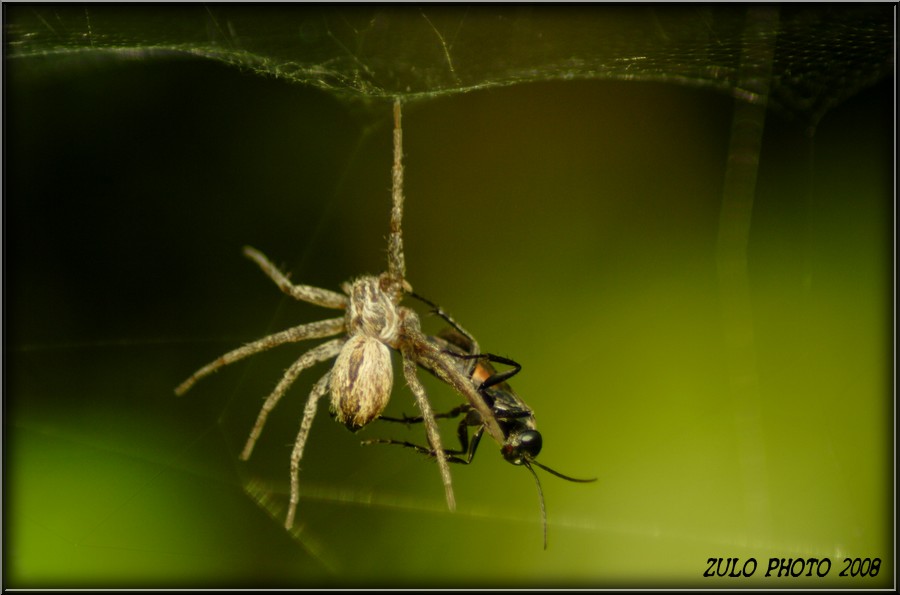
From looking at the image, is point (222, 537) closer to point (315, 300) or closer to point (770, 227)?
point (315, 300)

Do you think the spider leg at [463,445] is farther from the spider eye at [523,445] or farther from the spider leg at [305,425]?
the spider leg at [305,425]

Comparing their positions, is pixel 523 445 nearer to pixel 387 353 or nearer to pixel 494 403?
pixel 494 403

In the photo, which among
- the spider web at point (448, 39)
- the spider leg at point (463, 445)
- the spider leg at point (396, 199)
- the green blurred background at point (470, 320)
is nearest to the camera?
the spider leg at point (396, 199)

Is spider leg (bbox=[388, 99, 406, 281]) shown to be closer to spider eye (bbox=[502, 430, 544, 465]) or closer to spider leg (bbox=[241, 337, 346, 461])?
spider leg (bbox=[241, 337, 346, 461])

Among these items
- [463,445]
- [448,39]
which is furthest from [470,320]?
[448,39]

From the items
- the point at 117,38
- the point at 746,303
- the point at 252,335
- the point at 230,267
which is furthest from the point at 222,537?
the point at 746,303

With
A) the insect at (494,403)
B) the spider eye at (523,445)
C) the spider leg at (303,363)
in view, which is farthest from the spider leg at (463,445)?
the spider leg at (303,363)
